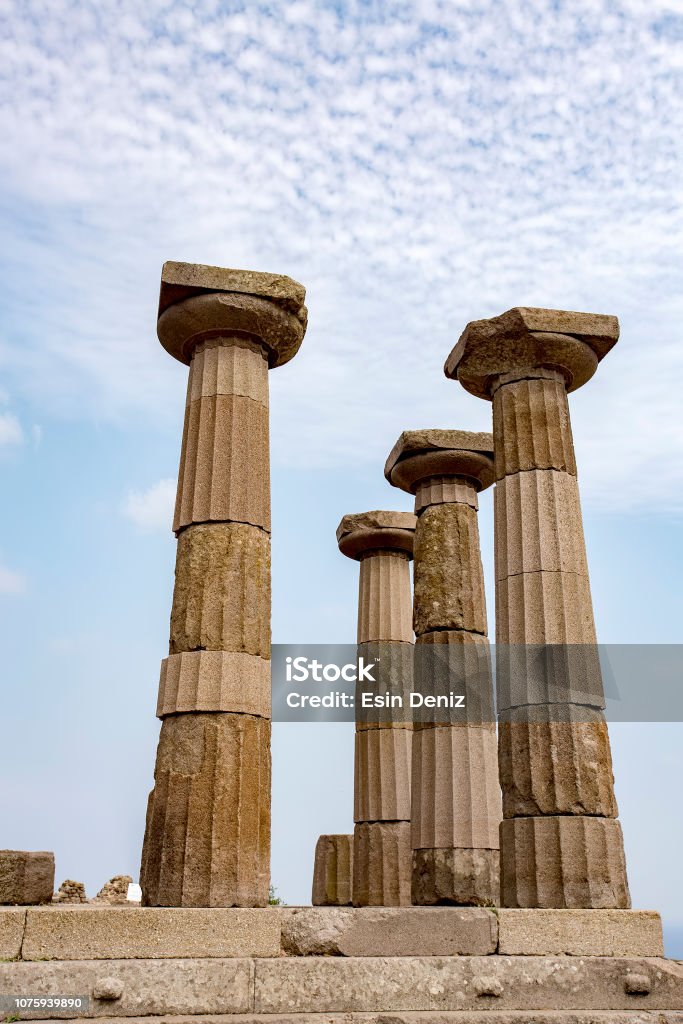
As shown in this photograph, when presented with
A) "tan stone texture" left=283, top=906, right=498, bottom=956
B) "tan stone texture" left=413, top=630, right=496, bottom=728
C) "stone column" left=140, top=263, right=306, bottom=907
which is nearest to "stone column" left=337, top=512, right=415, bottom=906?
"tan stone texture" left=413, top=630, right=496, bottom=728

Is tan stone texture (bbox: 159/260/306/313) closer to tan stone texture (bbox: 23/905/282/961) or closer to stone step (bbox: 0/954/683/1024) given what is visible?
tan stone texture (bbox: 23/905/282/961)

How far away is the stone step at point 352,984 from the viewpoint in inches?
290

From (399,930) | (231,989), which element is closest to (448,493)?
(399,930)

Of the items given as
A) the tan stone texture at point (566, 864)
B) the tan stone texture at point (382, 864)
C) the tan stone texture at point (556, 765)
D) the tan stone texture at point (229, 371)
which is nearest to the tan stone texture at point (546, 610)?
the tan stone texture at point (556, 765)

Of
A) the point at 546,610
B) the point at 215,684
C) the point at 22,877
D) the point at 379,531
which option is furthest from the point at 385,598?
the point at 22,877

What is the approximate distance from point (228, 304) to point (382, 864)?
10.0 meters

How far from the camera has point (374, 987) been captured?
7.99 m

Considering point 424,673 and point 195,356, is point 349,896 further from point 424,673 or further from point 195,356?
point 195,356

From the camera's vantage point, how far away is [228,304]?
10.5m

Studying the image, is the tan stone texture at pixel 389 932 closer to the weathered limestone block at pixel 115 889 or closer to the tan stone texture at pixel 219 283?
the tan stone texture at pixel 219 283

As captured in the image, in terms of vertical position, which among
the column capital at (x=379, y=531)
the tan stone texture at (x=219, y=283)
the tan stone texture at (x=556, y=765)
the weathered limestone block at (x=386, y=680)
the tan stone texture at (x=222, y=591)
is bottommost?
the tan stone texture at (x=556, y=765)

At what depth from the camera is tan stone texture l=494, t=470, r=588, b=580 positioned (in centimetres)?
1129

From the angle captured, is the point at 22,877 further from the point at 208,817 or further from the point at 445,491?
the point at 445,491

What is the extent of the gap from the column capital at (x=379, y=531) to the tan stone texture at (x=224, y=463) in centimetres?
761
